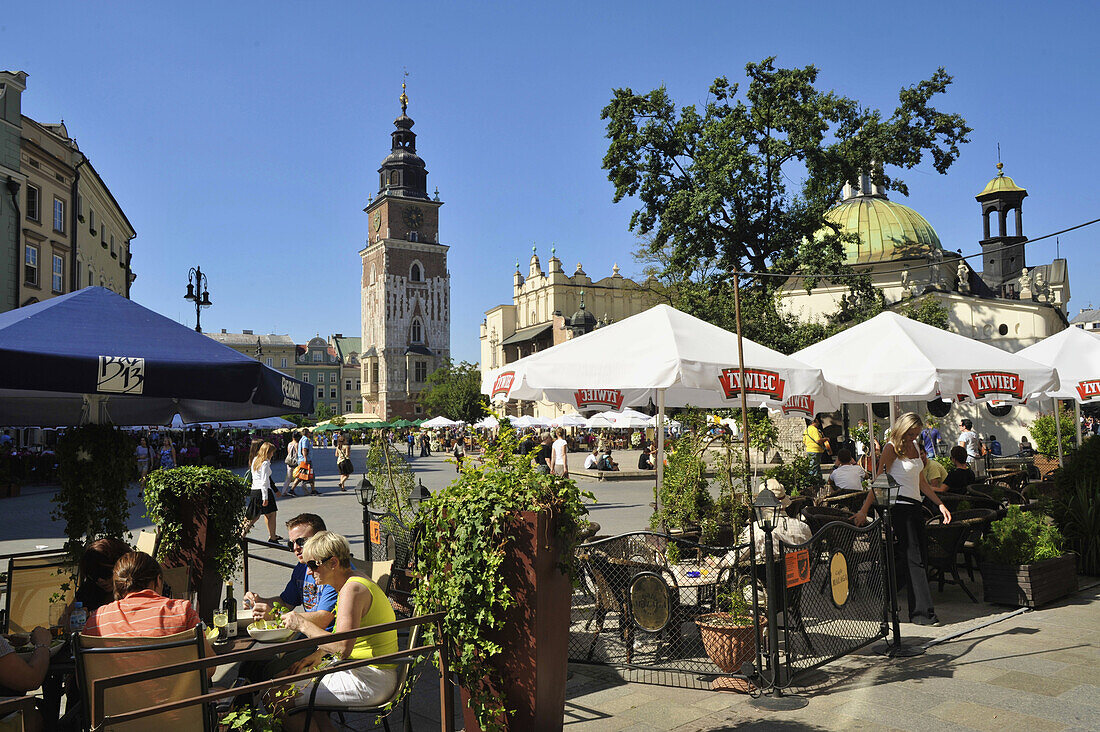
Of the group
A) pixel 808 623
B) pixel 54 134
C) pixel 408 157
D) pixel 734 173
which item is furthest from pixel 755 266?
pixel 408 157

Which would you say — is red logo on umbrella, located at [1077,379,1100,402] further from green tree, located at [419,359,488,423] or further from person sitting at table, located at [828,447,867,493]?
green tree, located at [419,359,488,423]

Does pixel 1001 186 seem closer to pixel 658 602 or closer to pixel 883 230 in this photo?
pixel 883 230

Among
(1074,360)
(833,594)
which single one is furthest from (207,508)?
(1074,360)

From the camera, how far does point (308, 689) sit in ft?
13.0

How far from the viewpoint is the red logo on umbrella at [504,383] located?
28.6ft

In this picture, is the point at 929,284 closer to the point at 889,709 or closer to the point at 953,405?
the point at 953,405

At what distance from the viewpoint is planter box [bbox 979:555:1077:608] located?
7457mm

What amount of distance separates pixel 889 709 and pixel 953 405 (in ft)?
127

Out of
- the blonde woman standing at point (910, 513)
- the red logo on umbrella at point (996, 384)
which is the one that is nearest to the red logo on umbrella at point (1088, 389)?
the red logo on umbrella at point (996, 384)

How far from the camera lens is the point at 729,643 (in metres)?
5.54

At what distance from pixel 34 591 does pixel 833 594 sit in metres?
5.87

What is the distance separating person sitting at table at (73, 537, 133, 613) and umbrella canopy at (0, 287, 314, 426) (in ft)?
3.00

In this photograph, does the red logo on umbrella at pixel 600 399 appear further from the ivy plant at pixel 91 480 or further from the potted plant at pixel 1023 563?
the ivy plant at pixel 91 480

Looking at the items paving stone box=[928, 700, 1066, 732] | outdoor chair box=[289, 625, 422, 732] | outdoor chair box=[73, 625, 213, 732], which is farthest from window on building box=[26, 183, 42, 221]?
paving stone box=[928, 700, 1066, 732]
